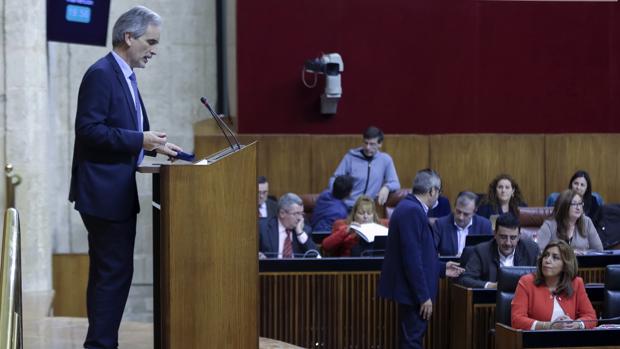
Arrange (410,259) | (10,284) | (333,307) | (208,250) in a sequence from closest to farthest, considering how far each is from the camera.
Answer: (10,284) → (208,250) → (410,259) → (333,307)

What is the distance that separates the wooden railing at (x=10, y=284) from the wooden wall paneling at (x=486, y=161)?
330 inches

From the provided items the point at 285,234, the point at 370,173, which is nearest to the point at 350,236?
the point at 285,234

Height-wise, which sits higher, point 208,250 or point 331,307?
point 208,250

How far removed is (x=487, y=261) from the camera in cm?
813

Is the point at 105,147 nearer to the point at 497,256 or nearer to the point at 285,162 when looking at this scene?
the point at 497,256

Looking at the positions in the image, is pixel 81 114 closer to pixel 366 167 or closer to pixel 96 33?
pixel 96 33

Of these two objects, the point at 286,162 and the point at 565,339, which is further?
the point at 286,162

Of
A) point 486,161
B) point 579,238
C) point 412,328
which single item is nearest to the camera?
point 412,328

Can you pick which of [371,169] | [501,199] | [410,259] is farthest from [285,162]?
[410,259]

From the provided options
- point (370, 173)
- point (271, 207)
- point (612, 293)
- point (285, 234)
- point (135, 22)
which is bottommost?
point (612, 293)

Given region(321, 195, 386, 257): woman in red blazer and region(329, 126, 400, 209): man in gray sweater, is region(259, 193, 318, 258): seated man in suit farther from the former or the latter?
region(329, 126, 400, 209): man in gray sweater

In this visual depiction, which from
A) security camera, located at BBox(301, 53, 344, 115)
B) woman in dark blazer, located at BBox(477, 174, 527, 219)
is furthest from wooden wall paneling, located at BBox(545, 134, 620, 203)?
woman in dark blazer, located at BBox(477, 174, 527, 219)

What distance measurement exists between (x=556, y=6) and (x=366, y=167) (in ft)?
9.89

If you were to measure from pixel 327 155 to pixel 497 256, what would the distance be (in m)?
4.49
